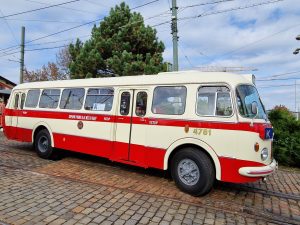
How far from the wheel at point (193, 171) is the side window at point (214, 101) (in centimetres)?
89

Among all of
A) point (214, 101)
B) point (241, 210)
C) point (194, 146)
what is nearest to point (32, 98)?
point (194, 146)

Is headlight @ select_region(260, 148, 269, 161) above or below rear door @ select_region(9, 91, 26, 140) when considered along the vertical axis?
below

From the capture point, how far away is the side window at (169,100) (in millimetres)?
6902

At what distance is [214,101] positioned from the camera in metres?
6.40

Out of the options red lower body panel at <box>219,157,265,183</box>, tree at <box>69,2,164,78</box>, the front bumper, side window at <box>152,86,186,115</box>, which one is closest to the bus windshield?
red lower body panel at <box>219,157,265,183</box>

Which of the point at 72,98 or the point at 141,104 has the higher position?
the point at 72,98

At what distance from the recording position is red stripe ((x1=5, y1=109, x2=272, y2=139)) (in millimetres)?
5973

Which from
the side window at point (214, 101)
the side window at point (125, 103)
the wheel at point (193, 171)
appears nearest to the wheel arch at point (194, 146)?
the wheel at point (193, 171)

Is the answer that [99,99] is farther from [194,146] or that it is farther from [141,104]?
[194,146]

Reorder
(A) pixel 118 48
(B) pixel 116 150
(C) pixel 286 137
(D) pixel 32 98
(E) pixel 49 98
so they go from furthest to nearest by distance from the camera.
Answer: (A) pixel 118 48 → (D) pixel 32 98 → (C) pixel 286 137 → (E) pixel 49 98 → (B) pixel 116 150

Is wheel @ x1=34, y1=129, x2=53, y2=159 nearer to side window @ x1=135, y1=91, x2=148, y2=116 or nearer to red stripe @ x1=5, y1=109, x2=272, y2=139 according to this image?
red stripe @ x1=5, y1=109, x2=272, y2=139

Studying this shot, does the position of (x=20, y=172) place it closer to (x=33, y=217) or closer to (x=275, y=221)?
(x=33, y=217)

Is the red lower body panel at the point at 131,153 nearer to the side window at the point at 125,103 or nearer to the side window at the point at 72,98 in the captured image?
the side window at the point at 125,103

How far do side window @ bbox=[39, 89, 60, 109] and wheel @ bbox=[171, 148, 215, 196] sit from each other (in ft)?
15.8
